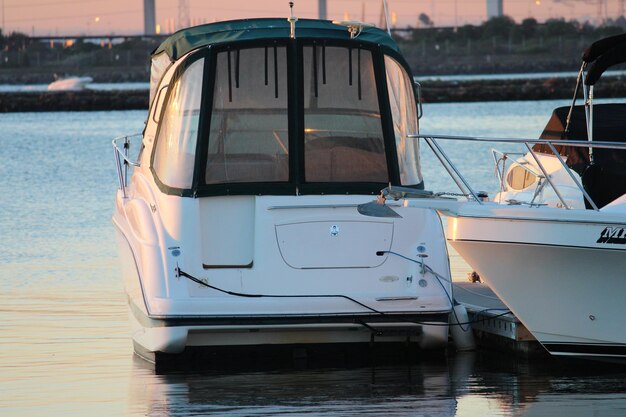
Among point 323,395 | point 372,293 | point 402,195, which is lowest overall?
point 323,395

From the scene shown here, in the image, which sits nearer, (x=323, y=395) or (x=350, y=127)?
(x=323, y=395)

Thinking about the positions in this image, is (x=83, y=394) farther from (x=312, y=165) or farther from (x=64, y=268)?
(x=64, y=268)

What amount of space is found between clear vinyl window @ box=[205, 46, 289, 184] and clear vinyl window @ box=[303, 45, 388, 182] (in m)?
0.19

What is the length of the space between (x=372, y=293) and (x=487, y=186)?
16.2 meters

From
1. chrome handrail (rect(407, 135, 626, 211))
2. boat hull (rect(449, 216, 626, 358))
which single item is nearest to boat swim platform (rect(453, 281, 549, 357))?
boat hull (rect(449, 216, 626, 358))

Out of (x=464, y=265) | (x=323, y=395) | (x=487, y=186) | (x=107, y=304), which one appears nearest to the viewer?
(x=323, y=395)

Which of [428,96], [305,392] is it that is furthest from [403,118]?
[428,96]

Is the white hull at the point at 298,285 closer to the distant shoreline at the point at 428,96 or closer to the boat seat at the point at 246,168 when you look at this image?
the boat seat at the point at 246,168

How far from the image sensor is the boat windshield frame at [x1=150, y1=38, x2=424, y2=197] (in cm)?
963

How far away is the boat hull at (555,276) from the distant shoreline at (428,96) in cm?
6454

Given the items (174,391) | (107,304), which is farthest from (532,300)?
(107,304)

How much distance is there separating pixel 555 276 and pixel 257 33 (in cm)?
283

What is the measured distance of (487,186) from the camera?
25125 millimetres

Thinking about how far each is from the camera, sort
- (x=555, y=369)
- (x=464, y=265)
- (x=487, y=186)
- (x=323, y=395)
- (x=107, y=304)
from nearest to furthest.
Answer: (x=323, y=395)
(x=555, y=369)
(x=107, y=304)
(x=464, y=265)
(x=487, y=186)
